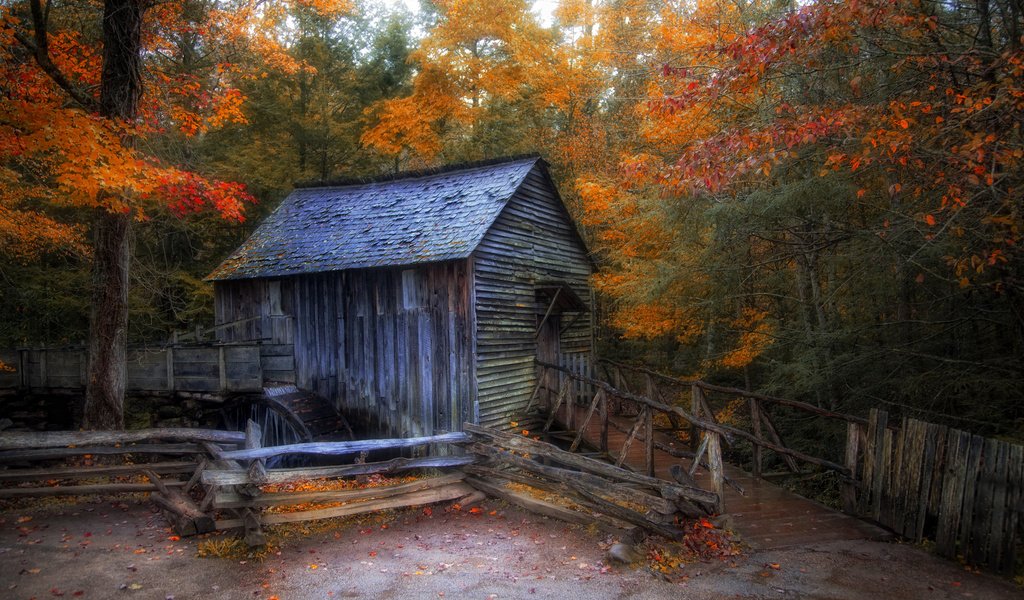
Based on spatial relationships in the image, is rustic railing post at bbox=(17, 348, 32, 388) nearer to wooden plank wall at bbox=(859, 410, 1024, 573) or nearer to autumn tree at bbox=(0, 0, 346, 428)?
autumn tree at bbox=(0, 0, 346, 428)

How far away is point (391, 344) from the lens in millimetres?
12242

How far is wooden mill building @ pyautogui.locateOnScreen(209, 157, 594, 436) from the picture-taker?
11.6m

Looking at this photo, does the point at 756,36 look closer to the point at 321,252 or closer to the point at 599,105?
the point at 321,252

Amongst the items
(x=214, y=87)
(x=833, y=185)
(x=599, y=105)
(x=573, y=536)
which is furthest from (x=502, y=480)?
(x=599, y=105)

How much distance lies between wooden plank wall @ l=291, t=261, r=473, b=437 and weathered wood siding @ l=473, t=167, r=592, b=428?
1.63 ft

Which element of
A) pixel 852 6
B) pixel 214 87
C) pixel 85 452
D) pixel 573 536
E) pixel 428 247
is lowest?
pixel 573 536

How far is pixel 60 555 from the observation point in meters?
6.24

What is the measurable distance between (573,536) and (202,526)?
13.8 ft

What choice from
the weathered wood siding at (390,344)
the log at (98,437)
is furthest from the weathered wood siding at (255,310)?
the log at (98,437)

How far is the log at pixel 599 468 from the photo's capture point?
6.57 meters

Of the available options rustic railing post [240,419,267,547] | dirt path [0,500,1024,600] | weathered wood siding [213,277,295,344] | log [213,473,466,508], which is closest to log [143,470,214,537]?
dirt path [0,500,1024,600]

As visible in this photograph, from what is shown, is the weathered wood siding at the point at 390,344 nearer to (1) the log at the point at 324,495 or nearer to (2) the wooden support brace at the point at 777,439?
A: (1) the log at the point at 324,495

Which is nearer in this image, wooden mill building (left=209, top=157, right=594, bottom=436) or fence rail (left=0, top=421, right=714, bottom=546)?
fence rail (left=0, top=421, right=714, bottom=546)

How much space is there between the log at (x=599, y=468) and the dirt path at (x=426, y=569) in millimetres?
696
